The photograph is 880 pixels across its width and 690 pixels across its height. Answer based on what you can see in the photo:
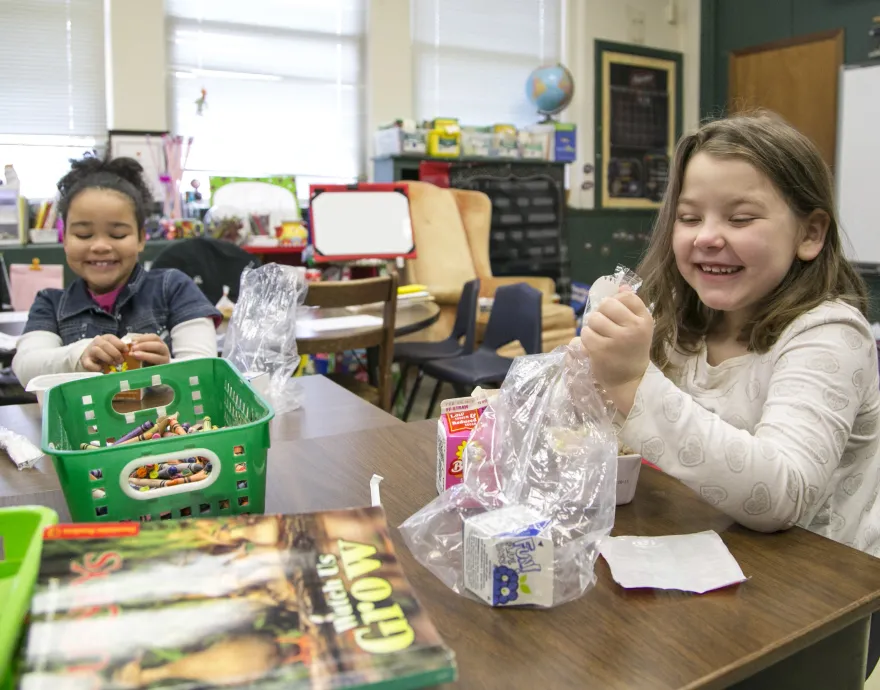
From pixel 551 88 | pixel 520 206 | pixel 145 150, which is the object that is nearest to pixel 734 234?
pixel 145 150

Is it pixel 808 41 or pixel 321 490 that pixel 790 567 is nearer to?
pixel 321 490

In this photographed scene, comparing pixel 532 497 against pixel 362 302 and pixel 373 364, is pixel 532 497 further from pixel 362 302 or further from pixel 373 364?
pixel 373 364

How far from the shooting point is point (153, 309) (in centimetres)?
180

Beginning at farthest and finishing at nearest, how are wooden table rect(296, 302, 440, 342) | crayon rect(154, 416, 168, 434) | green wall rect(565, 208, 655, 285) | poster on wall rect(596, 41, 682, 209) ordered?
poster on wall rect(596, 41, 682, 209) → green wall rect(565, 208, 655, 285) → wooden table rect(296, 302, 440, 342) → crayon rect(154, 416, 168, 434)

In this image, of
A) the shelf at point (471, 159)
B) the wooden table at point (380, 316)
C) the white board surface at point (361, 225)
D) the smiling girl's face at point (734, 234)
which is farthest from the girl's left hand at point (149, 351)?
the shelf at point (471, 159)

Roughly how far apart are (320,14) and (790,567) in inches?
206

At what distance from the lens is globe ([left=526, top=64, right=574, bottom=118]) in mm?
5695

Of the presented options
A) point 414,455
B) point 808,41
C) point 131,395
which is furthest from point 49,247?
point 808,41

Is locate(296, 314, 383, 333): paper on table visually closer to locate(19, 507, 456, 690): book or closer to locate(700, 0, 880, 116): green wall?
locate(19, 507, 456, 690): book

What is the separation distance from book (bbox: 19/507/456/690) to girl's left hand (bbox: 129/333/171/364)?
798 millimetres

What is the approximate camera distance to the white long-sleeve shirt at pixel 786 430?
2.66 feet

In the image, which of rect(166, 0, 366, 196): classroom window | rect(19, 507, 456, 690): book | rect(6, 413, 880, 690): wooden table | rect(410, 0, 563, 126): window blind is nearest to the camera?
rect(19, 507, 456, 690): book

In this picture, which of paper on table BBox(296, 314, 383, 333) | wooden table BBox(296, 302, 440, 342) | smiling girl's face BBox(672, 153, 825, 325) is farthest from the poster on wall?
smiling girl's face BBox(672, 153, 825, 325)

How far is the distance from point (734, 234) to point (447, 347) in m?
2.70
